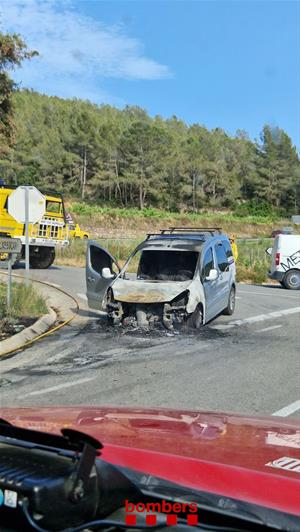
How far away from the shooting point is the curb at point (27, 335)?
8.88 metres

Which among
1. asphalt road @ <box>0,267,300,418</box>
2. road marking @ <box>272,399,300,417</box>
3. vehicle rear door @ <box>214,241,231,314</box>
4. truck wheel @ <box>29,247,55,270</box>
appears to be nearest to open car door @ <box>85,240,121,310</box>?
asphalt road @ <box>0,267,300,418</box>

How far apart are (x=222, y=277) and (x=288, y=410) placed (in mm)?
6411

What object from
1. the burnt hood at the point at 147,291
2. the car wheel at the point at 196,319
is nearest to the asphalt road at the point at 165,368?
the car wheel at the point at 196,319

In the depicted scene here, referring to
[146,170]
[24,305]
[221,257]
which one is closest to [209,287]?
[221,257]

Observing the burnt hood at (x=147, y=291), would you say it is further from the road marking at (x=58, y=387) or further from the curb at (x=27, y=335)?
the road marking at (x=58, y=387)

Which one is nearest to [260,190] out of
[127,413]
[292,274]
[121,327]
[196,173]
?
[196,173]

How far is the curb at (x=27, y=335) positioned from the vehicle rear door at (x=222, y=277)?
3.38 m

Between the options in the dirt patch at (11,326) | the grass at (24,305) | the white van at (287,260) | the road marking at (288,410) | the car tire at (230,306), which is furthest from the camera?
the white van at (287,260)

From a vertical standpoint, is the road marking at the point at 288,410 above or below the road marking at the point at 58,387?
above

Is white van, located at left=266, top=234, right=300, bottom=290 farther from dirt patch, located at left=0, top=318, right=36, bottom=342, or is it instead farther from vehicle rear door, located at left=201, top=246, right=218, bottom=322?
dirt patch, located at left=0, top=318, right=36, bottom=342

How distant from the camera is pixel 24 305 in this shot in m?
11.6

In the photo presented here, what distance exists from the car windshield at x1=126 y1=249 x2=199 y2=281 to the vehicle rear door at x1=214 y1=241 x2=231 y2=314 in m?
0.63

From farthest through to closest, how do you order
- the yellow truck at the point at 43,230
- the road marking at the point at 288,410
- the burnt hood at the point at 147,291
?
1. the yellow truck at the point at 43,230
2. the burnt hood at the point at 147,291
3. the road marking at the point at 288,410

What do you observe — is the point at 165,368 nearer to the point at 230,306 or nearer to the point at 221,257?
the point at 221,257
